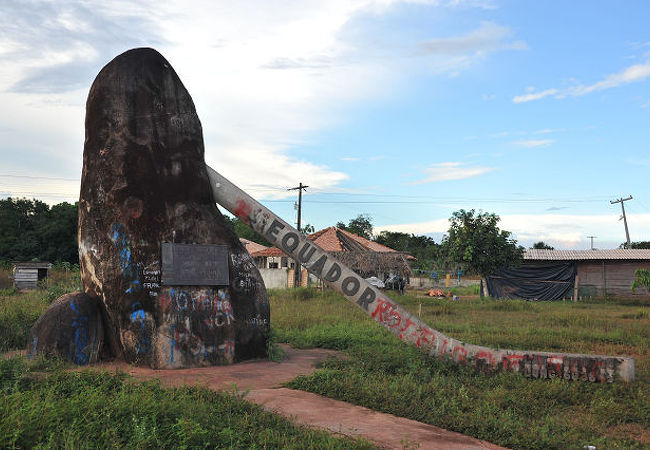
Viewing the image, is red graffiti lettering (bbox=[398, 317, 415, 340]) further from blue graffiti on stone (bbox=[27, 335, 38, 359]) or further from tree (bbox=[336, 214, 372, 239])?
tree (bbox=[336, 214, 372, 239])

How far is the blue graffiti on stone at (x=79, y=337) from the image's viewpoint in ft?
25.8

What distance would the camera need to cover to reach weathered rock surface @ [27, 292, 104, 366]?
7.71 m

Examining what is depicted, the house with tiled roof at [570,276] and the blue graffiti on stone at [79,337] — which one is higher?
the house with tiled roof at [570,276]

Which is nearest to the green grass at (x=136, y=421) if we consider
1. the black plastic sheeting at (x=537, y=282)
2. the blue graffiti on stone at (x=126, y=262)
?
the blue graffiti on stone at (x=126, y=262)

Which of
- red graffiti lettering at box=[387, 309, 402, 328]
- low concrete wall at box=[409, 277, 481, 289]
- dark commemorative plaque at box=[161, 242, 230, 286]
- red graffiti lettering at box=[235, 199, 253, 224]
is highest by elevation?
red graffiti lettering at box=[235, 199, 253, 224]

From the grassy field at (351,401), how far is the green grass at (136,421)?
0.01 meters

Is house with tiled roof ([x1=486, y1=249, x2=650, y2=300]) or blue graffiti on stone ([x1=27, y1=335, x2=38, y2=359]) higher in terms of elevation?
house with tiled roof ([x1=486, y1=249, x2=650, y2=300])

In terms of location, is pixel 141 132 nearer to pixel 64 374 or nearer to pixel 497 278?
pixel 64 374

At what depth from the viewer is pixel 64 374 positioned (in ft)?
20.0

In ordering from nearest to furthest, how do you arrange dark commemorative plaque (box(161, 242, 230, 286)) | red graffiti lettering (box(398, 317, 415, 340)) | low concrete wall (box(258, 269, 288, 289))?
dark commemorative plaque (box(161, 242, 230, 286)), red graffiti lettering (box(398, 317, 415, 340)), low concrete wall (box(258, 269, 288, 289))

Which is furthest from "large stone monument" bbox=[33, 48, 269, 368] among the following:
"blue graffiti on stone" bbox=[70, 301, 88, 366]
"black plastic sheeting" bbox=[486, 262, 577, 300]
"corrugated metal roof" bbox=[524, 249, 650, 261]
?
"corrugated metal roof" bbox=[524, 249, 650, 261]

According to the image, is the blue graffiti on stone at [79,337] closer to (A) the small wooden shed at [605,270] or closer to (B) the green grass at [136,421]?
(B) the green grass at [136,421]

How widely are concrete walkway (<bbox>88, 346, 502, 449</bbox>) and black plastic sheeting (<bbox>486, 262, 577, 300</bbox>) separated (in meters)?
22.4

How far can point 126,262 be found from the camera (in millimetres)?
8062
